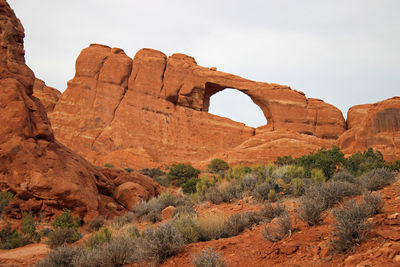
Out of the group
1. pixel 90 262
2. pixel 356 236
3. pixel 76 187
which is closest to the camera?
pixel 356 236

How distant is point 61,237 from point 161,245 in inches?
148

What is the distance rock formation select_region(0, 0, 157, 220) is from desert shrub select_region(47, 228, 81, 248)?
296 cm

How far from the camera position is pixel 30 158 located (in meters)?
10.5

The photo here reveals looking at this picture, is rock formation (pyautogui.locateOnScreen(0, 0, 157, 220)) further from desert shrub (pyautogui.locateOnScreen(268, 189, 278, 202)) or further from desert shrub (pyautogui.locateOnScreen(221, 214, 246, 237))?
desert shrub (pyautogui.locateOnScreen(221, 214, 246, 237))

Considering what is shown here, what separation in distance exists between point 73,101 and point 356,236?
38.0 m

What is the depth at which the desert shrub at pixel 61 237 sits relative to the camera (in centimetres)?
690

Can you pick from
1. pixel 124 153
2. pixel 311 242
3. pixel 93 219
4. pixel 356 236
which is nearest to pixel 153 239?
pixel 311 242

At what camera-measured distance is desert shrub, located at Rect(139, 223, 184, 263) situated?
4.47 m

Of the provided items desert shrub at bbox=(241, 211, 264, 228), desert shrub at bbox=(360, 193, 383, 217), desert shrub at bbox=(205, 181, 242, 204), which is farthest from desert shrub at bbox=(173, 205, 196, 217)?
desert shrub at bbox=(360, 193, 383, 217)

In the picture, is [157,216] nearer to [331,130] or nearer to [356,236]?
[356,236]

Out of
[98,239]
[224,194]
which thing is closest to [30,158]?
[98,239]

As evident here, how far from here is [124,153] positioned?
3406 centimetres

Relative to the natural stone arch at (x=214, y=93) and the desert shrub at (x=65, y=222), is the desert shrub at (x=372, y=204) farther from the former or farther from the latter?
the natural stone arch at (x=214, y=93)

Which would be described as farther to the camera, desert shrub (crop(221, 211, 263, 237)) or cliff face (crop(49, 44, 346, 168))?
cliff face (crop(49, 44, 346, 168))
